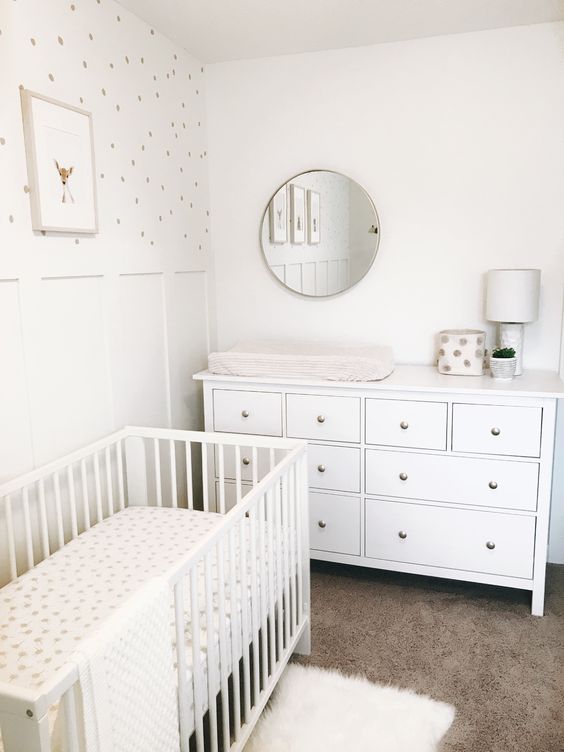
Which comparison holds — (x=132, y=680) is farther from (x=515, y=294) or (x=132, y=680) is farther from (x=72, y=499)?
(x=515, y=294)

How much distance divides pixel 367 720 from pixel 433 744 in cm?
19

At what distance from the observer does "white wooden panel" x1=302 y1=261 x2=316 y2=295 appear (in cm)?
291

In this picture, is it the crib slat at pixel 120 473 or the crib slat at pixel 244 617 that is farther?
the crib slat at pixel 120 473

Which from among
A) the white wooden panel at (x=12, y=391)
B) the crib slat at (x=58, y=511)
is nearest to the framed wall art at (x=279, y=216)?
the white wooden panel at (x=12, y=391)

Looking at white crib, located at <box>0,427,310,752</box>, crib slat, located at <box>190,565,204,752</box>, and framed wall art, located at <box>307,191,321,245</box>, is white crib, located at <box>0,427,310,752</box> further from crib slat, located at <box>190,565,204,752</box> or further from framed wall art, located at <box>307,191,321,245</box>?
framed wall art, located at <box>307,191,321,245</box>

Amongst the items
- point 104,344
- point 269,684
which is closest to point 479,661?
point 269,684

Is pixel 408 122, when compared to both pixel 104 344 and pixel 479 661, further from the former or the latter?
pixel 479 661

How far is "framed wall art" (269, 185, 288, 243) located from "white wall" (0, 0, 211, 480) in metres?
0.32

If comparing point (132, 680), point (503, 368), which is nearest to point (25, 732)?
point (132, 680)

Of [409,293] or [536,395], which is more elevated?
[409,293]

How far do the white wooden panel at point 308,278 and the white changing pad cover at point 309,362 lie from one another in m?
0.28

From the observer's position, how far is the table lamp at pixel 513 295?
2432 millimetres

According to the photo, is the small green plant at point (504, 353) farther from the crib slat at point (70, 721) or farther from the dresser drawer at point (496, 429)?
the crib slat at point (70, 721)

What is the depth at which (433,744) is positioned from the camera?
5.72 ft
